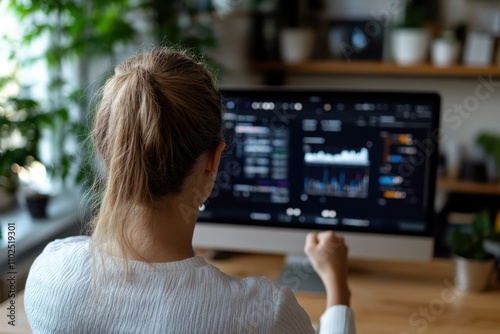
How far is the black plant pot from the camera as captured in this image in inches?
90.3

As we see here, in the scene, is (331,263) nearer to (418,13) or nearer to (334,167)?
(334,167)

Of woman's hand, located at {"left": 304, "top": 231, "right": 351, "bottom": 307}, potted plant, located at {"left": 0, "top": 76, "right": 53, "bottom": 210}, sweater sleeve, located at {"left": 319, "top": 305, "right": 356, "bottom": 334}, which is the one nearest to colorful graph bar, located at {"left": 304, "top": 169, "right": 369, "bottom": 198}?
woman's hand, located at {"left": 304, "top": 231, "right": 351, "bottom": 307}

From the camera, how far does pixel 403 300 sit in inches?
60.9

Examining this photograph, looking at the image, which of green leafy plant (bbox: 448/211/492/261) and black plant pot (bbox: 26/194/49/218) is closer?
green leafy plant (bbox: 448/211/492/261)

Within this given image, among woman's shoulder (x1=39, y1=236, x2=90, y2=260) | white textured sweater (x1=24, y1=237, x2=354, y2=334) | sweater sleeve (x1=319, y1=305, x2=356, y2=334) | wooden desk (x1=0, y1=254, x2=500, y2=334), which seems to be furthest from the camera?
wooden desk (x1=0, y1=254, x2=500, y2=334)

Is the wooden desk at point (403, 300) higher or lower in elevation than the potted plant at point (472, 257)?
lower

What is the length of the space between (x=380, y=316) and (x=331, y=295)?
0.72ft

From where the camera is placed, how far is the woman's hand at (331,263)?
51.2 inches

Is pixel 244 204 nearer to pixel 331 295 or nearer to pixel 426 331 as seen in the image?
pixel 331 295

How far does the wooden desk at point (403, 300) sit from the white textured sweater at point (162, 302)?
375 mm

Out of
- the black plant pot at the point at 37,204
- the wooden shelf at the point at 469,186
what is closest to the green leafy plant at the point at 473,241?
the wooden shelf at the point at 469,186

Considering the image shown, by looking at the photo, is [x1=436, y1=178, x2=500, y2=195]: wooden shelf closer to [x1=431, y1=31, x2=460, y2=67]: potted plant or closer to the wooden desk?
[x1=431, y1=31, x2=460, y2=67]: potted plant

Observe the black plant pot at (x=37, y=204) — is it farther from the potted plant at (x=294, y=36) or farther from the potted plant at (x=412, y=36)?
the potted plant at (x=412, y=36)

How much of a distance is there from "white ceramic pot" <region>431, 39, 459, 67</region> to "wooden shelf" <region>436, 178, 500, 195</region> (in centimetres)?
51
